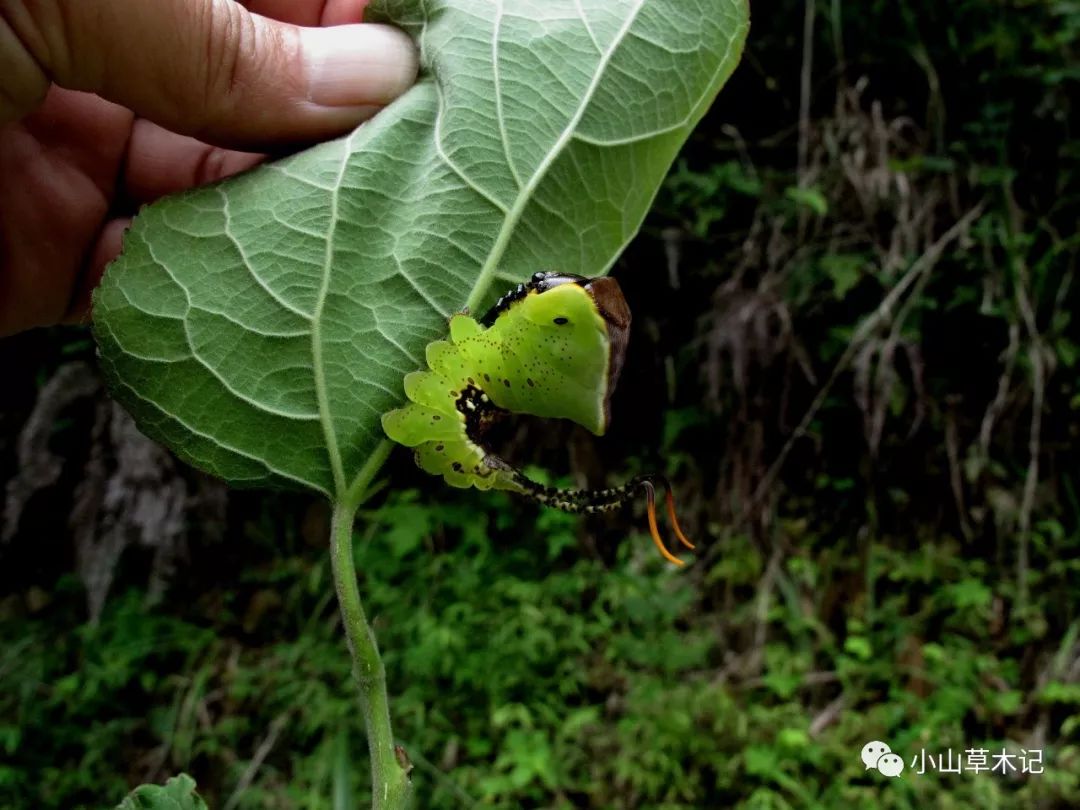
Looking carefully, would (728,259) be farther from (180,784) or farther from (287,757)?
(180,784)

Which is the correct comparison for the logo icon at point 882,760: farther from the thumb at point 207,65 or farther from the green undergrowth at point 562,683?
the thumb at point 207,65

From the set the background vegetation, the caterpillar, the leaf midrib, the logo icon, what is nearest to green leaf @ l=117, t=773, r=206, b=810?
the caterpillar

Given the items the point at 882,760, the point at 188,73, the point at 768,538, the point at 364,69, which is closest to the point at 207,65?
the point at 188,73

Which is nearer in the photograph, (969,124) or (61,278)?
(61,278)

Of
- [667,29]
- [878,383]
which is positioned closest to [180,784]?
[667,29]

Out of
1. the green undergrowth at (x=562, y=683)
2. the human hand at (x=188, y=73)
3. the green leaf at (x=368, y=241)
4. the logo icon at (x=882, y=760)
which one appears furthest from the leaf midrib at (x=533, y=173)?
the logo icon at (x=882, y=760)
